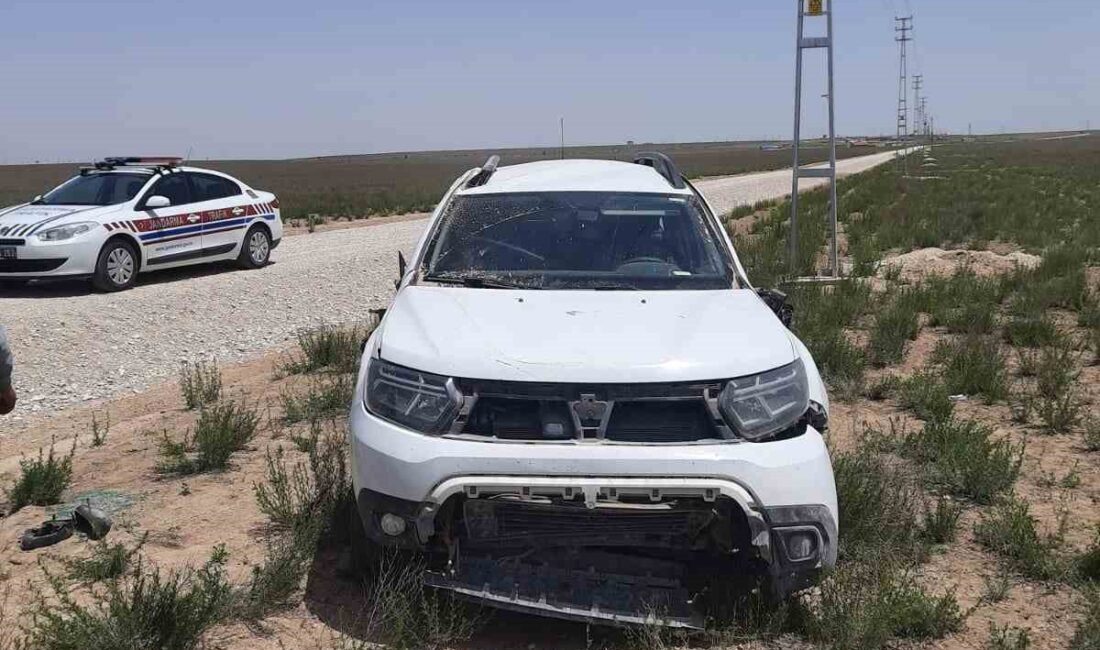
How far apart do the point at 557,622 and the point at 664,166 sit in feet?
10.6

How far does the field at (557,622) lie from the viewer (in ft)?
12.7

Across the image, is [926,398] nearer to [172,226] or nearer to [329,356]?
[329,356]

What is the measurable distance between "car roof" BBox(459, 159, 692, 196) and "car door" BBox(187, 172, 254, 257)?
9537 millimetres

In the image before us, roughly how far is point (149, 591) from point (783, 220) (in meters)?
21.8

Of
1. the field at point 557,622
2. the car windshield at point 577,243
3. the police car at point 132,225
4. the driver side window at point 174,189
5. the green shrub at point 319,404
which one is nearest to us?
the field at point 557,622

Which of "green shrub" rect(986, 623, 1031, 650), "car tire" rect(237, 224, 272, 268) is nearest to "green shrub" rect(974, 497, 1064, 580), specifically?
"green shrub" rect(986, 623, 1031, 650)

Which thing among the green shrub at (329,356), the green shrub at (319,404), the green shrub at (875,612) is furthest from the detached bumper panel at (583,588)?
the green shrub at (329,356)

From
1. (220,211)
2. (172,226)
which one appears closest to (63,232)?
(172,226)

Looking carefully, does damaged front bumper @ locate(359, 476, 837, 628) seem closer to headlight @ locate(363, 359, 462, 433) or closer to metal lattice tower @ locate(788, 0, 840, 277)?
headlight @ locate(363, 359, 462, 433)

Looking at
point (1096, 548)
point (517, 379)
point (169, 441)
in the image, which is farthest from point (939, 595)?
point (169, 441)

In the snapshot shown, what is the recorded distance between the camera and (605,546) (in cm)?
390

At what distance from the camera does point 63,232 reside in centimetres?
1284

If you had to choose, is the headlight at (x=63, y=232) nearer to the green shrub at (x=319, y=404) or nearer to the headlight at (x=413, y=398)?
the green shrub at (x=319, y=404)

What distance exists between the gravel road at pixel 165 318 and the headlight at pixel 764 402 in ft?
20.3
